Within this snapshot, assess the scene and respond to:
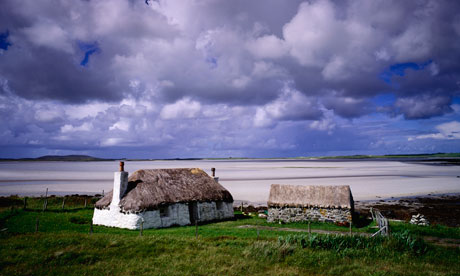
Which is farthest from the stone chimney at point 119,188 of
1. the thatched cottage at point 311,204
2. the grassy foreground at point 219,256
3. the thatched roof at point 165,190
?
the thatched cottage at point 311,204

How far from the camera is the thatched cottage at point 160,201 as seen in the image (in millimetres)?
24953

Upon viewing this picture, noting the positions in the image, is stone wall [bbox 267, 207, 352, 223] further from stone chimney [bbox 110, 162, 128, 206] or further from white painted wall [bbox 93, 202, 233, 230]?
stone chimney [bbox 110, 162, 128, 206]

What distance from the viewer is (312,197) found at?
2772cm

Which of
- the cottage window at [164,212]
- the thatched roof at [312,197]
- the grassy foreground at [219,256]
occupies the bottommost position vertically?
the grassy foreground at [219,256]

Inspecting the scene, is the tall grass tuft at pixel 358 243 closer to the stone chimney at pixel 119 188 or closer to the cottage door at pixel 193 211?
the cottage door at pixel 193 211

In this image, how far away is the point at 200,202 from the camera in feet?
91.6

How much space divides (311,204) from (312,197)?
0.78 m

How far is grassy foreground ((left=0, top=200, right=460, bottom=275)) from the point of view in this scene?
13.4 metres

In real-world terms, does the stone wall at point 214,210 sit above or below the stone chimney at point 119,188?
below

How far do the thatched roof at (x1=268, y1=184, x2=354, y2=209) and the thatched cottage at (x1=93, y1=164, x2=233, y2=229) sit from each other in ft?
17.3

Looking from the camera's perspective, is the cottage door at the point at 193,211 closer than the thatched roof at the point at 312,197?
No

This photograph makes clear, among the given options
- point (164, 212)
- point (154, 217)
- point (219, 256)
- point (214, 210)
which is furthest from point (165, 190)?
point (219, 256)

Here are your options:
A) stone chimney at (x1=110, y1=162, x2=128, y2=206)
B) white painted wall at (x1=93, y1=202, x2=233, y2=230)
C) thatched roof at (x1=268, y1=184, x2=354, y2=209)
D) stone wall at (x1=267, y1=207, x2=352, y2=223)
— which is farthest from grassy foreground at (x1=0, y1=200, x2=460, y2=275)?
thatched roof at (x1=268, y1=184, x2=354, y2=209)

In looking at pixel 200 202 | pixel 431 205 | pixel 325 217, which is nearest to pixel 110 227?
pixel 200 202
